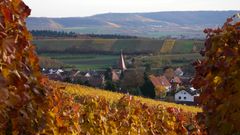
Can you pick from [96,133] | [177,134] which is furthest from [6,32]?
[177,134]

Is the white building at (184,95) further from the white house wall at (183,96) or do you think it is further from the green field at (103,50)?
the green field at (103,50)

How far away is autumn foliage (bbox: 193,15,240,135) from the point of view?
458 centimetres

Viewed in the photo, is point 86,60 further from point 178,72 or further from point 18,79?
point 18,79

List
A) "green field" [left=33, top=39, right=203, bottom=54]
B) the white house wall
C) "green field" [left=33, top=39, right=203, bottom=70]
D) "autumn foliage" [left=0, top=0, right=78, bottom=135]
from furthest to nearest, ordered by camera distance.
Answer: "green field" [left=33, top=39, right=203, bottom=54]
"green field" [left=33, top=39, right=203, bottom=70]
the white house wall
"autumn foliage" [left=0, top=0, right=78, bottom=135]

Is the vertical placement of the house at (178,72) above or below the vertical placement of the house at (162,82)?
below

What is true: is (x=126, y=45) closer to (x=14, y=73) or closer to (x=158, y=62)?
(x=158, y=62)

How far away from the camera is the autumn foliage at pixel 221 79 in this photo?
4.58m

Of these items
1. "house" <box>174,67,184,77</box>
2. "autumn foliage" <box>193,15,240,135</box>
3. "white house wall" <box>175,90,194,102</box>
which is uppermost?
"autumn foliage" <box>193,15,240,135</box>

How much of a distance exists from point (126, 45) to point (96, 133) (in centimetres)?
11871

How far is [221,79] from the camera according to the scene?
16.2ft

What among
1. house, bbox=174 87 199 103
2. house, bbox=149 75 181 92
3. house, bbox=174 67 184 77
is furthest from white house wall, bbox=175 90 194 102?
house, bbox=174 67 184 77

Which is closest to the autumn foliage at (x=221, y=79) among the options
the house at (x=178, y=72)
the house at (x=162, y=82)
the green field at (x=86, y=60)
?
the house at (x=162, y=82)

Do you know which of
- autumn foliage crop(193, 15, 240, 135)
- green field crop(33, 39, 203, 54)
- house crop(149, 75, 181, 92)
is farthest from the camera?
green field crop(33, 39, 203, 54)

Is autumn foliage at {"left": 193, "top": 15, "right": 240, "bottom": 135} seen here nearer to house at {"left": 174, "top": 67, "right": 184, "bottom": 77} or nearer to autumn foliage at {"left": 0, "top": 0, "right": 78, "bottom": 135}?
autumn foliage at {"left": 0, "top": 0, "right": 78, "bottom": 135}
